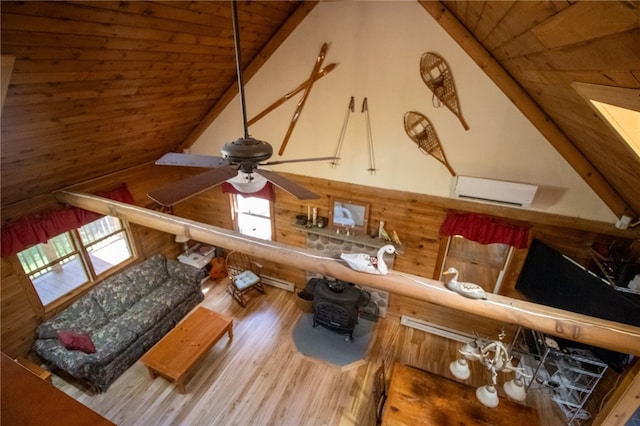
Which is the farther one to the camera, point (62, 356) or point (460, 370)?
point (62, 356)

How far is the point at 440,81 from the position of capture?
136 inches

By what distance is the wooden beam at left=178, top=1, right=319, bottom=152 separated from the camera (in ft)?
12.2

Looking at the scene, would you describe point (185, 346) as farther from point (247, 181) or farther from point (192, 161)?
point (247, 181)

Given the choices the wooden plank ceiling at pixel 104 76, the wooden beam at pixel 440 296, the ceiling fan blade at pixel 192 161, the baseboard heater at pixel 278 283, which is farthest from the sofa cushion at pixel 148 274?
the ceiling fan blade at pixel 192 161

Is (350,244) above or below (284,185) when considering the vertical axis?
below

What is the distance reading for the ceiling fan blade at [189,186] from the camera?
159cm

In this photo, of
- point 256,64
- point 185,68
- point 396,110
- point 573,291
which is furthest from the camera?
point 256,64

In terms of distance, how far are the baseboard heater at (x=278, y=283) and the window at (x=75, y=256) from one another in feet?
7.92

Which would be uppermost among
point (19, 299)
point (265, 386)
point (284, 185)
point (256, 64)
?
point (256, 64)

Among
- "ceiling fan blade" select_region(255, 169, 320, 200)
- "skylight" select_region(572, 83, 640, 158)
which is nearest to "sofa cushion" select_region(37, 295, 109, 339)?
"ceiling fan blade" select_region(255, 169, 320, 200)

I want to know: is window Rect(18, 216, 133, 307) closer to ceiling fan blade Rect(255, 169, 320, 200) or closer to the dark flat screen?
ceiling fan blade Rect(255, 169, 320, 200)

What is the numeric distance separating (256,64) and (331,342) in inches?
166

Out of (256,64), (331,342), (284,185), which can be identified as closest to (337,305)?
(331,342)

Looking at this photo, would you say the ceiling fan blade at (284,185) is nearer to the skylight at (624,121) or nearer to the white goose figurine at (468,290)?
the white goose figurine at (468,290)
